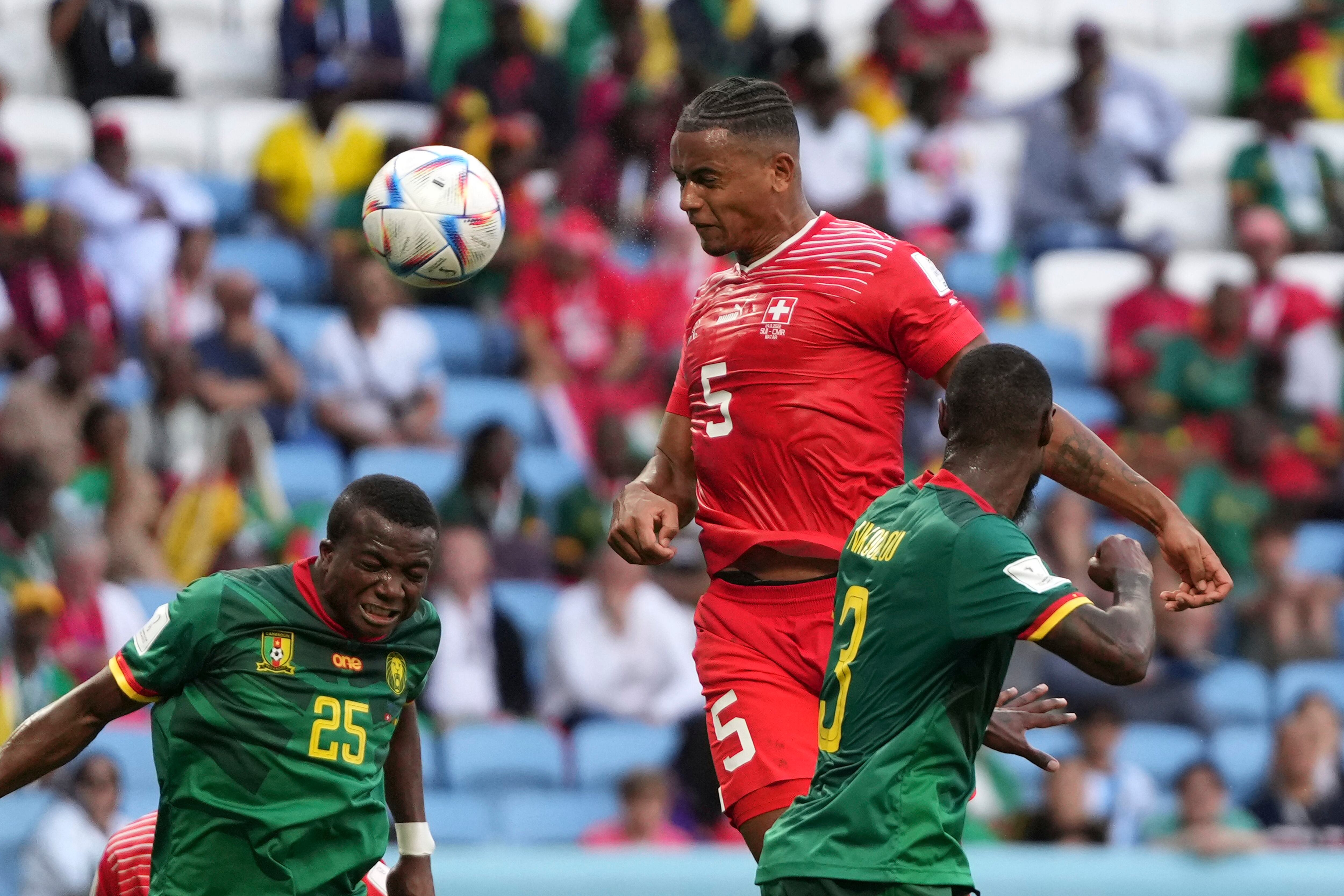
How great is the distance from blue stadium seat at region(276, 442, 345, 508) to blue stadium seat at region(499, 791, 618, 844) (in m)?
2.18

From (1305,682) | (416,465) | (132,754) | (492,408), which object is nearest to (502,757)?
(132,754)

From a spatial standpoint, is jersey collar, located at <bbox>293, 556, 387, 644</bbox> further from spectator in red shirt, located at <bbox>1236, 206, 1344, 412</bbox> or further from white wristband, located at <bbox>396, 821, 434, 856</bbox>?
spectator in red shirt, located at <bbox>1236, 206, 1344, 412</bbox>

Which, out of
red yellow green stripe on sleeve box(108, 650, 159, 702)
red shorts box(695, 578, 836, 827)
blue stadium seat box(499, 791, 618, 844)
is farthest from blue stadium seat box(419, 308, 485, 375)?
red yellow green stripe on sleeve box(108, 650, 159, 702)

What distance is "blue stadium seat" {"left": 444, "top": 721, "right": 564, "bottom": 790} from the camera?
9.95 m

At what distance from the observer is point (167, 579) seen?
34.0 ft

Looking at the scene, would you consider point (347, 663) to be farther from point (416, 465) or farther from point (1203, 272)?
Answer: point (1203, 272)

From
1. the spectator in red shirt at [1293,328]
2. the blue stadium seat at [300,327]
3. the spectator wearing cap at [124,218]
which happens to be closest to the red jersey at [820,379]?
the blue stadium seat at [300,327]

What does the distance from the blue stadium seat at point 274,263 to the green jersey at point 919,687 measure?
852cm

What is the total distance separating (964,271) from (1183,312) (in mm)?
1469

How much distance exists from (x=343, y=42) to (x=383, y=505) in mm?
9029

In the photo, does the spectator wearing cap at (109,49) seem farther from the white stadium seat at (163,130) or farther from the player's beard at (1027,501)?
the player's beard at (1027,501)

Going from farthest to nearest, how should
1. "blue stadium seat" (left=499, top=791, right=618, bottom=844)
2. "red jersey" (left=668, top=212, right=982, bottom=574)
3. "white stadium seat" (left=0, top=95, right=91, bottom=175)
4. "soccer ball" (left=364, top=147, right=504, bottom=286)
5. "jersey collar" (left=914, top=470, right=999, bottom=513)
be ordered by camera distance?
"white stadium seat" (left=0, top=95, right=91, bottom=175) < "blue stadium seat" (left=499, top=791, right=618, bottom=844) < "soccer ball" (left=364, top=147, right=504, bottom=286) < "red jersey" (left=668, top=212, right=982, bottom=574) < "jersey collar" (left=914, top=470, right=999, bottom=513)

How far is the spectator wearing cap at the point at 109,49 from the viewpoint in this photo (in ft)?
43.0

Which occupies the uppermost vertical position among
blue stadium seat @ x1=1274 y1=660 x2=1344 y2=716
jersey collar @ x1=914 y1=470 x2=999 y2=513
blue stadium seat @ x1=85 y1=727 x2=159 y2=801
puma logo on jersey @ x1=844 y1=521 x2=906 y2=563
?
jersey collar @ x1=914 y1=470 x2=999 y2=513
